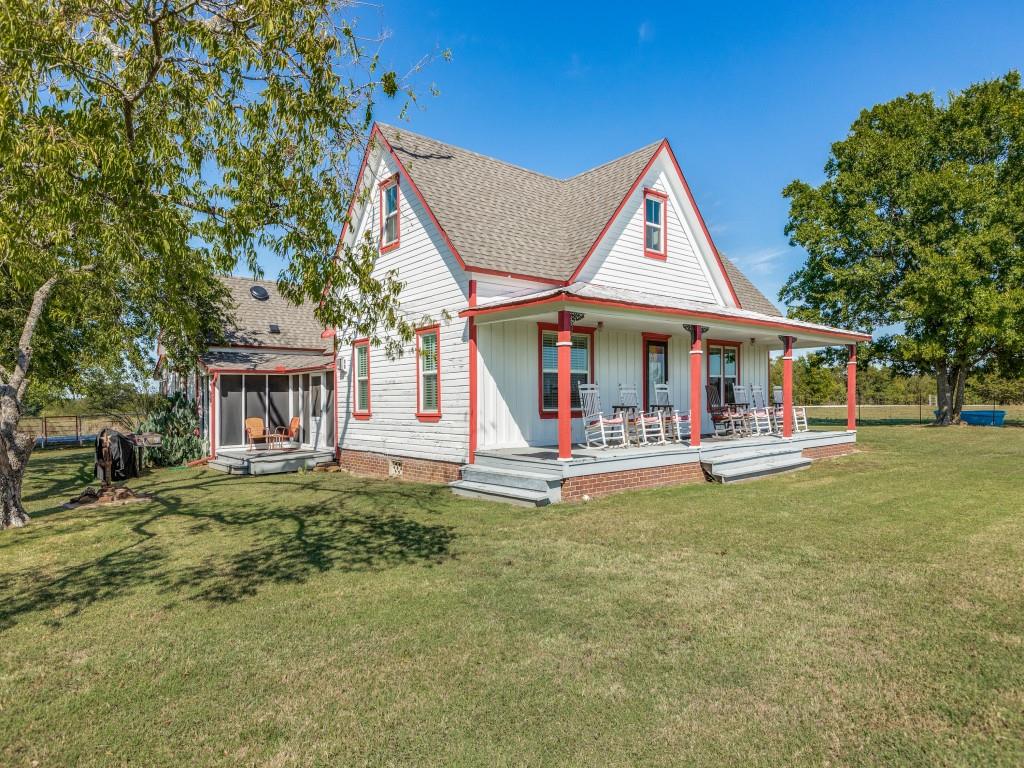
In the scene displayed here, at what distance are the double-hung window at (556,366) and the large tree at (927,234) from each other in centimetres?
1937

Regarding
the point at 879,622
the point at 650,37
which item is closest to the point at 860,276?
the point at 650,37

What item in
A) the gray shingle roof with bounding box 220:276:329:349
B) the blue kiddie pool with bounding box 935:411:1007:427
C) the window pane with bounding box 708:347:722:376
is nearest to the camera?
the window pane with bounding box 708:347:722:376

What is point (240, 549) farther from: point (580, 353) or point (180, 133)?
point (580, 353)

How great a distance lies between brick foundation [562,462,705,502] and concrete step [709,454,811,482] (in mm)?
388

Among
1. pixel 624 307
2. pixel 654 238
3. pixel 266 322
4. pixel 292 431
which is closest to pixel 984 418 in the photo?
pixel 654 238

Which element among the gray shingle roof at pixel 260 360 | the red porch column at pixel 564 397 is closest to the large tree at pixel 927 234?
the red porch column at pixel 564 397

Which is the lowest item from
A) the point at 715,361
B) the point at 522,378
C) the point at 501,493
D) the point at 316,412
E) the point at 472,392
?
the point at 501,493

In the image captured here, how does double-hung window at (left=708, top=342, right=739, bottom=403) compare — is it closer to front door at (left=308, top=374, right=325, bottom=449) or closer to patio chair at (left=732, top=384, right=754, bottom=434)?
patio chair at (left=732, top=384, right=754, bottom=434)

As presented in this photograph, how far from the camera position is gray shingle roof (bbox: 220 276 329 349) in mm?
20267

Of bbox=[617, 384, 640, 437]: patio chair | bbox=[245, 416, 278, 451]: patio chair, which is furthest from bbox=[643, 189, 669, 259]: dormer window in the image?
bbox=[245, 416, 278, 451]: patio chair

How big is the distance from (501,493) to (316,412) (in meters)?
9.49

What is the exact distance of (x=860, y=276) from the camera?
27078mm

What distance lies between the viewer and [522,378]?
40.2 feet

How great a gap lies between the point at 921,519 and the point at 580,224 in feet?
30.7
